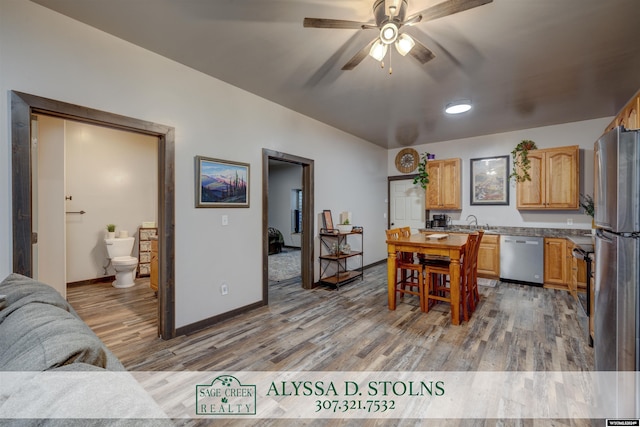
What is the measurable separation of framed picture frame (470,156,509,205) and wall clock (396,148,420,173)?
1.13m

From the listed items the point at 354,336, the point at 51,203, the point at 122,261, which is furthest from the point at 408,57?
the point at 122,261

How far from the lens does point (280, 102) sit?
3650 millimetres

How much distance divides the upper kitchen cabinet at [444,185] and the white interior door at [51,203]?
19.1 ft

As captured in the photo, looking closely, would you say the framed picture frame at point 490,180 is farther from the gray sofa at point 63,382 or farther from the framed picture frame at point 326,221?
the gray sofa at point 63,382

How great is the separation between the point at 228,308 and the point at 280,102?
8.62 feet

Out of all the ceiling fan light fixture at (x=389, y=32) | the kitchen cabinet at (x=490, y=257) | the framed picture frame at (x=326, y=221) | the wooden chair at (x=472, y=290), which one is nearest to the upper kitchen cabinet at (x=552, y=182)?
the kitchen cabinet at (x=490, y=257)

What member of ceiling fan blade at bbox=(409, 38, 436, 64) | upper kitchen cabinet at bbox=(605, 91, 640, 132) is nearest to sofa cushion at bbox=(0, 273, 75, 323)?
ceiling fan blade at bbox=(409, 38, 436, 64)

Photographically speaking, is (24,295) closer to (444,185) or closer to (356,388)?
(356,388)

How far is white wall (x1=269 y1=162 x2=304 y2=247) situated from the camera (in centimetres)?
850

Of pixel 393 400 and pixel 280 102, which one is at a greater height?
pixel 280 102

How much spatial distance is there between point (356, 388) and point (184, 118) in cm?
281

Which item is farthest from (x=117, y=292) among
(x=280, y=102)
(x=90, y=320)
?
(x=280, y=102)

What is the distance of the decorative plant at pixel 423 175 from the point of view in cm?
570

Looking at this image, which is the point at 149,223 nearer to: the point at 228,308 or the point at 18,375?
the point at 228,308
